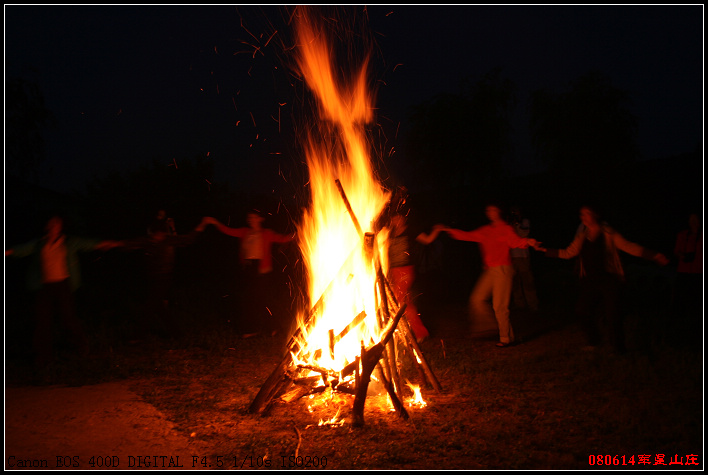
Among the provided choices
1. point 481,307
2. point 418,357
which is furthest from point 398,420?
point 481,307

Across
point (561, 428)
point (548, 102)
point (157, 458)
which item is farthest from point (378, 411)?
point (548, 102)

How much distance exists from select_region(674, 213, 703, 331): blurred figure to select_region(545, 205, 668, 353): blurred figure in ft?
7.06

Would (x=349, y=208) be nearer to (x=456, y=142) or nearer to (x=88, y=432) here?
(x=88, y=432)

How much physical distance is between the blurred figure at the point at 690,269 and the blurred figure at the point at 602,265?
2.15 m

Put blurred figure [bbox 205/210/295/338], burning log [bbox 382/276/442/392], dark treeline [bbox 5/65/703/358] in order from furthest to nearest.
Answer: dark treeline [bbox 5/65/703/358], blurred figure [bbox 205/210/295/338], burning log [bbox 382/276/442/392]

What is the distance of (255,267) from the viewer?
8.84 meters

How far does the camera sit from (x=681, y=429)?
4.55 meters

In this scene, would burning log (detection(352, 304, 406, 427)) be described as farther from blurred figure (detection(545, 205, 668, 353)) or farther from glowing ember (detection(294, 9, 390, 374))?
blurred figure (detection(545, 205, 668, 353))

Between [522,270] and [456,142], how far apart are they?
19.2 metres

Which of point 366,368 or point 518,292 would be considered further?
point 518,292

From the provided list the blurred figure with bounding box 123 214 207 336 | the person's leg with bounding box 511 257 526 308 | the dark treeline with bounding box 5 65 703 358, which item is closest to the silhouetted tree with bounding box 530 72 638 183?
the dark treeline with bounding box 5 65 703 358

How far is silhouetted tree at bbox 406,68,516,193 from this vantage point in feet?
93.2

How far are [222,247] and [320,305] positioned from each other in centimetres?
1574

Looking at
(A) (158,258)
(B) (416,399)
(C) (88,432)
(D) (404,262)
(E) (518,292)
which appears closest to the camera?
(C) (88,432)
